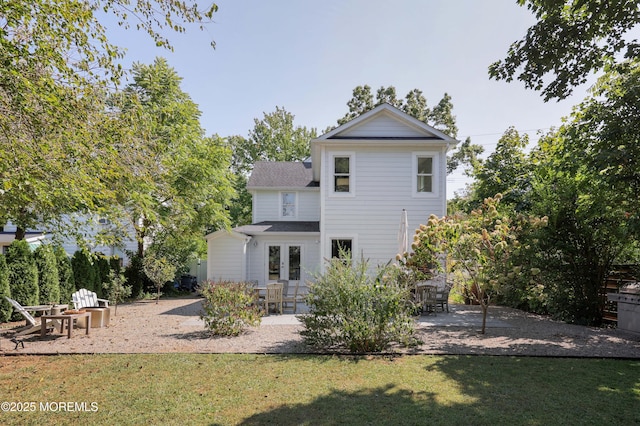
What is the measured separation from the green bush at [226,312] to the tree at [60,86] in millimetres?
3700

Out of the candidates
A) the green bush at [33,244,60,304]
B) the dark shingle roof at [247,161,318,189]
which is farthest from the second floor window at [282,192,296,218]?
the green bush at [33,244,60,304]

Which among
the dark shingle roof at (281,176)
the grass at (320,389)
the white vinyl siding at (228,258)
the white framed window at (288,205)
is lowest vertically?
the grass at (320,389)

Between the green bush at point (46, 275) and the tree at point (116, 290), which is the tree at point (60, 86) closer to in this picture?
the green bush at point (46, 275)

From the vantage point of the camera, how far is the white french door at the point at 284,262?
727 inches

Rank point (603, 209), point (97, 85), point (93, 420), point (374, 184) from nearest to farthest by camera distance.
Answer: point (93, 420)
point (97, 85)
point (603, 209)
point (374, 184)

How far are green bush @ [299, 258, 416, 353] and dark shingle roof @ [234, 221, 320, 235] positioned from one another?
10.8 m

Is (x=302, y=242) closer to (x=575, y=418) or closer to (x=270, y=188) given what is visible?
(x=270, y=188)

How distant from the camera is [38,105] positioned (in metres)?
5.60

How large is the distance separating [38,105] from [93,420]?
4.45 metres

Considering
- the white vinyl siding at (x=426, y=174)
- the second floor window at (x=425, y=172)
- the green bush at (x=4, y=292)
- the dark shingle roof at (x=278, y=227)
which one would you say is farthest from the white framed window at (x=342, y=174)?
the green bush at (x=4, y=292)

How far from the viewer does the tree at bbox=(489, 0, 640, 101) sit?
6734mm

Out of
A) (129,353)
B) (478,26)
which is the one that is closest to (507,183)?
(478,26)

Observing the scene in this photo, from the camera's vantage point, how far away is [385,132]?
49.4 ft

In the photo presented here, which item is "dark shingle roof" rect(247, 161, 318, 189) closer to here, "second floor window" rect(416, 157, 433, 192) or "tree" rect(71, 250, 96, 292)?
"second floor window" rect(416, 157, 433, 192)
